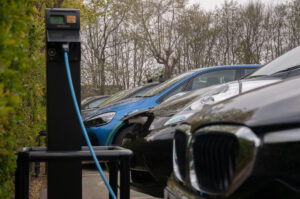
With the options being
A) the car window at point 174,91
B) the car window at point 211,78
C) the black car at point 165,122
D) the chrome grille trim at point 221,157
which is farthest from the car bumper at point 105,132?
the chrome grille trim at point 221,157

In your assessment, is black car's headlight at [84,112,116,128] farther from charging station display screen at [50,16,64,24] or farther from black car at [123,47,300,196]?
charging station display screen at [50,16,64,24]

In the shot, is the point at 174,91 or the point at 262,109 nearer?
the point at 262,109

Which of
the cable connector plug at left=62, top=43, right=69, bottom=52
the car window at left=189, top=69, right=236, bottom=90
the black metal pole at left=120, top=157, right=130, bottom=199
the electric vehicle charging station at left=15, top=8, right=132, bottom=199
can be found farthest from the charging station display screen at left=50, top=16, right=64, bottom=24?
the car window at left=189, top=69, right=236, bottom=90

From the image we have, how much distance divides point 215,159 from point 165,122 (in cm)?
157

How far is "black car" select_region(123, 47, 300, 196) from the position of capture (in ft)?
9.73

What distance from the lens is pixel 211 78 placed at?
237 inches

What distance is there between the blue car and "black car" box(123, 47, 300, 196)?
1926 mm

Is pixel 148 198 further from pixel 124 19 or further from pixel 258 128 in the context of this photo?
pixel 124 19

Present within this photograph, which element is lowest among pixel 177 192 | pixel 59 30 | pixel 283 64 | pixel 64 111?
pixel 177 192

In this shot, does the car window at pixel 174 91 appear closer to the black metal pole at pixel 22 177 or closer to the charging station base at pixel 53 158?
the charging station base at pixel 53 158

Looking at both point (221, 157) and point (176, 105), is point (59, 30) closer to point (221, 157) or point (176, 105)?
point (221, 157)

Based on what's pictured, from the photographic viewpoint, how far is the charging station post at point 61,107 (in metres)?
2.38

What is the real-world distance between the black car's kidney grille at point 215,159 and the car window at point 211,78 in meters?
4.05

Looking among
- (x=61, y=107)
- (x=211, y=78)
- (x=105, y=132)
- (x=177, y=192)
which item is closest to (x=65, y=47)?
(x=61, y=107)
